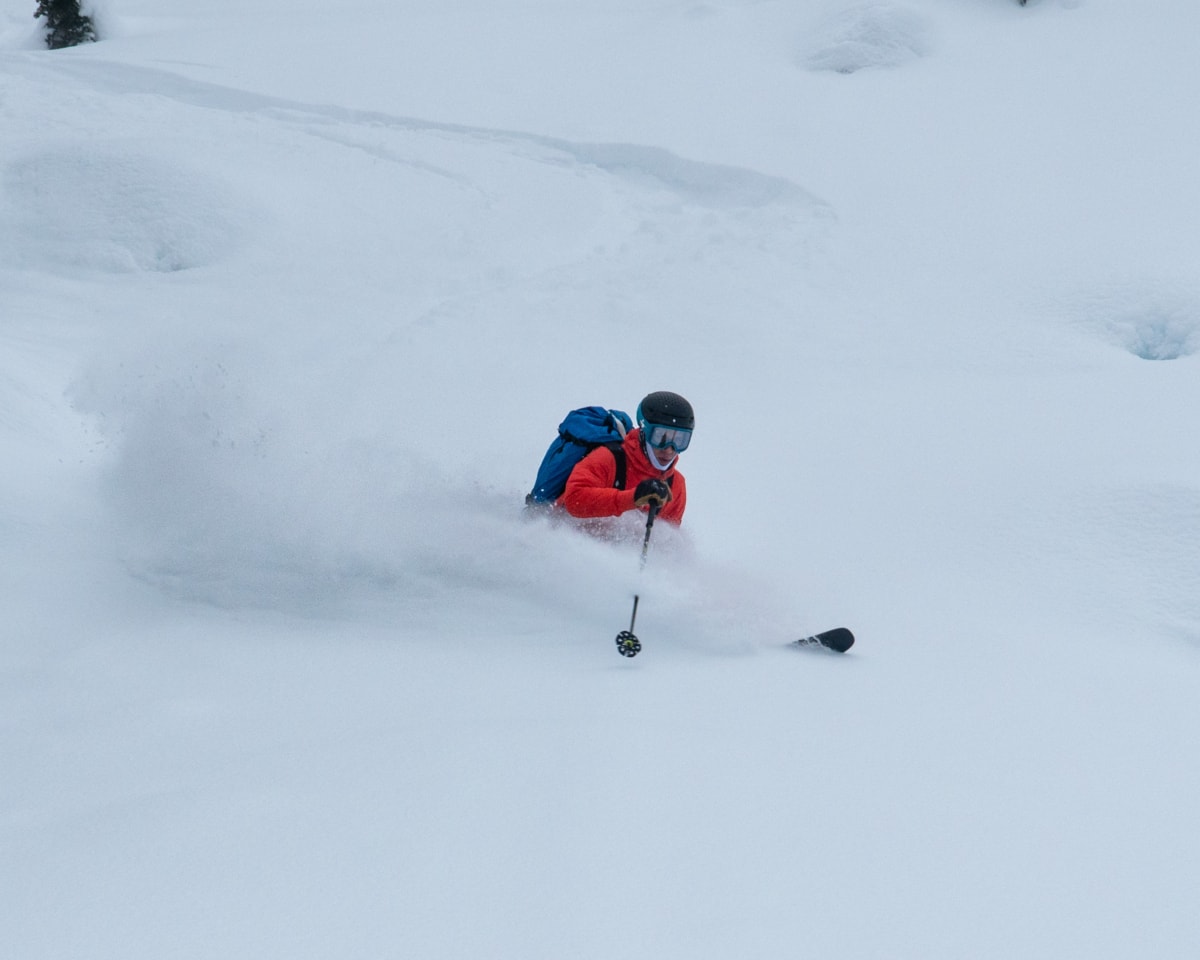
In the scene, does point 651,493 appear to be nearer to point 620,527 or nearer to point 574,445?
point 620,527

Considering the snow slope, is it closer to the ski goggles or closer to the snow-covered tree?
the ski goggles

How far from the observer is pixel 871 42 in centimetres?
1783

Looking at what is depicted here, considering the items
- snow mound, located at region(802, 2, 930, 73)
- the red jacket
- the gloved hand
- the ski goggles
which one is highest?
snow mound, located at region(802, 2, 930, 73)

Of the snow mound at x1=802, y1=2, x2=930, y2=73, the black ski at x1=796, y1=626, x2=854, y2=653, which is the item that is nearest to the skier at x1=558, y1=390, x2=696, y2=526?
the black ski at x1=796, y1=626, x2=854, y2=653

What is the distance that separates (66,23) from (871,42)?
52.8 feet

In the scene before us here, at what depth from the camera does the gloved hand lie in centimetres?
529

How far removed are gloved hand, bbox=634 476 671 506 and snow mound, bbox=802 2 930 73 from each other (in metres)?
14.8

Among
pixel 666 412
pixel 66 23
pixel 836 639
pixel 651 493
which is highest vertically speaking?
pixel 66 23

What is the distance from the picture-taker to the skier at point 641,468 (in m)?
5.41

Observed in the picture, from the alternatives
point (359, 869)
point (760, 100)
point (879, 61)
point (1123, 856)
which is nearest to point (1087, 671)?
point (1123, 856)

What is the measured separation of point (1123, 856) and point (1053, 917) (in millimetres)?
515

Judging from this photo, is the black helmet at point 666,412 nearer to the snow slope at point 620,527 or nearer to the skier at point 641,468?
the skier at point 641,468

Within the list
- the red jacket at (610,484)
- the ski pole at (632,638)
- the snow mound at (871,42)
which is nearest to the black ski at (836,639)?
the ski pole at (632,638)

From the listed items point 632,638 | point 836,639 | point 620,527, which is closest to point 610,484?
point 620,527
